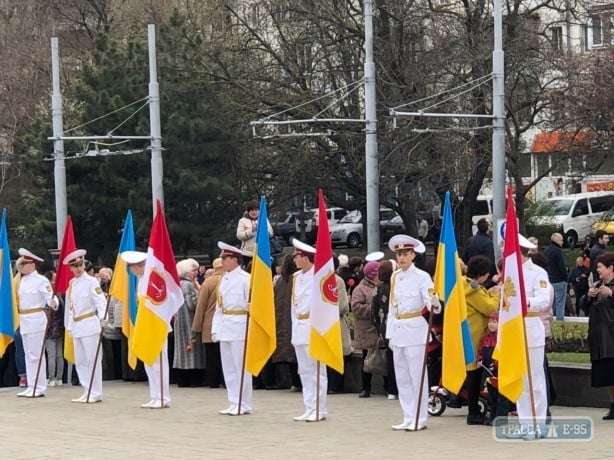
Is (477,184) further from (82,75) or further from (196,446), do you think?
(196,446)

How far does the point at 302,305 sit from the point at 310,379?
2.73 feet

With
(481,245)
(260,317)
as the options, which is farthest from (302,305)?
(481,245)

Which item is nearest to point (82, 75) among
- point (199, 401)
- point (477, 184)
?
point (477, 184)

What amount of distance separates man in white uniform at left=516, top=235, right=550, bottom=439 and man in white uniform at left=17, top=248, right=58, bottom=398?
285 inches

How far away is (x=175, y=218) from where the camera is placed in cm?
3903

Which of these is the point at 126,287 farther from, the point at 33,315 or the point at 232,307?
the point at 232,307

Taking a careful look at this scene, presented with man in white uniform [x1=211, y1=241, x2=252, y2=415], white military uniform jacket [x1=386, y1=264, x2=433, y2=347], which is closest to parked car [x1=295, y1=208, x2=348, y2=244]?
man in white uniform [x1=211, y1=241, x2=252, y2=415]

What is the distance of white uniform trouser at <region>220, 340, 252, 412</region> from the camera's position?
51.0 feet

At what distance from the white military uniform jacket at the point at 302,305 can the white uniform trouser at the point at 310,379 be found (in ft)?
0.37

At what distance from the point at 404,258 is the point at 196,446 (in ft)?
8.78

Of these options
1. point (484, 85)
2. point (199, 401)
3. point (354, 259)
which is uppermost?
point (484, 85)

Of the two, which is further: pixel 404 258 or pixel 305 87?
pixel 305 87

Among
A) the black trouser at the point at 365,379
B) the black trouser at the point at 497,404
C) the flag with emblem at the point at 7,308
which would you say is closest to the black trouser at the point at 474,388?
the black trouser at the point at 497,404

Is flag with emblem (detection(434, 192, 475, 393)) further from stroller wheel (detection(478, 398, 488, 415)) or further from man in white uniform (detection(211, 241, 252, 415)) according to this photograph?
man in white uniform (detection(211, 241, 252, 415))
